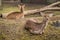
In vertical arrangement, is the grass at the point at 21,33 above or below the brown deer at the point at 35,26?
below

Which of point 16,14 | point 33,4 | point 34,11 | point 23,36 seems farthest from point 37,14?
point 23,36

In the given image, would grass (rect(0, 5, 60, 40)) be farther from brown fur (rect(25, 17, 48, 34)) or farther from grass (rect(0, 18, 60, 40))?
brown fur (rect(25, 17, 48, 34))

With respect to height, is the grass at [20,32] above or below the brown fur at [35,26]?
below

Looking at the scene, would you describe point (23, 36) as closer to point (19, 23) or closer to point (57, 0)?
point (19, 23)

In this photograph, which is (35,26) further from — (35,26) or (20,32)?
(20,32)

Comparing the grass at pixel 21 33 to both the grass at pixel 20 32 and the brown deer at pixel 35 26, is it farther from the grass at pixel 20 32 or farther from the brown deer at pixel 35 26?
the brown deer at pixel 35 26

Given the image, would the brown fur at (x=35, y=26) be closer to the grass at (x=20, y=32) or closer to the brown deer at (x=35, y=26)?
the brown deer at (x=35, y=26)

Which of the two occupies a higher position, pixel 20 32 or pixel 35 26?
pixel 35 26

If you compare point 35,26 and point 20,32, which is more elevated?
point 35,26

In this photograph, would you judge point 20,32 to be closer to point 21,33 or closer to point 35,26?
point 21,33

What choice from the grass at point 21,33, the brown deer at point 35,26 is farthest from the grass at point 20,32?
the brown deer at point 35,26

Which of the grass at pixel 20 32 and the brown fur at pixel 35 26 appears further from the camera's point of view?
the brown fur at pixel 35 26

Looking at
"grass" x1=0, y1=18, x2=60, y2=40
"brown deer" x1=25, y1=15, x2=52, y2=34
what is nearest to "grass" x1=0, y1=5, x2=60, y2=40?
"grass" x1=0, y1=18, x2=60, y2=40

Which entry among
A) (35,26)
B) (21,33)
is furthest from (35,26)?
(21,33)
